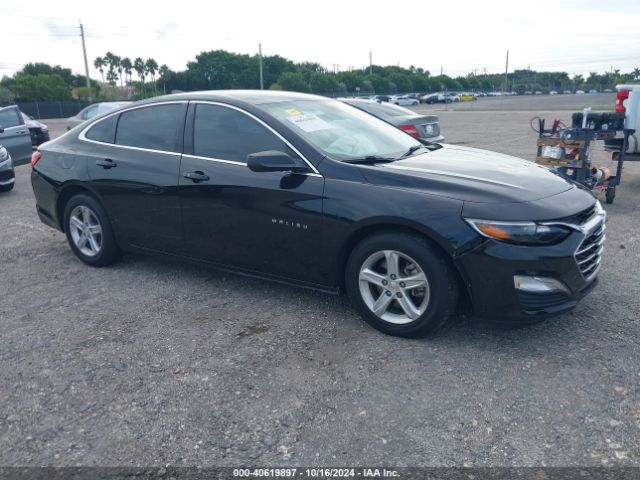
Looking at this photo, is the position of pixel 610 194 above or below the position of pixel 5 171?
below

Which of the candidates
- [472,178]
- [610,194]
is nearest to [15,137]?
[472,178]

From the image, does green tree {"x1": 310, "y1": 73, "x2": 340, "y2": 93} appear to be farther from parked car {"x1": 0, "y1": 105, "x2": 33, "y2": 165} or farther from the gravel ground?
the gravel ground

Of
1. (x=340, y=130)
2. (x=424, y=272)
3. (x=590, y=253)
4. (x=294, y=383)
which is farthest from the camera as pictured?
(x=340, y=130)

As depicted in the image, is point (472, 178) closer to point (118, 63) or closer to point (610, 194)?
point (610, 194)

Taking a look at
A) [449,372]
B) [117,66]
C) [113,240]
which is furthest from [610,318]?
[117,66]

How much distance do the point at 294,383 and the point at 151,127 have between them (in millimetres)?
2727

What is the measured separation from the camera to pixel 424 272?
355 centimetres

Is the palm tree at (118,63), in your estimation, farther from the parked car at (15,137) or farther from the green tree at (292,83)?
the parked car at (15,137)

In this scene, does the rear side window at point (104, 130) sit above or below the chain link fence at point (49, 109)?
below

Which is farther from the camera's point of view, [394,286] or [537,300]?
[394,286]

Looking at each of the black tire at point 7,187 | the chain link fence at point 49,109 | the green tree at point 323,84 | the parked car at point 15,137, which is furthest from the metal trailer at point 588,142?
the green tree at point 323,84

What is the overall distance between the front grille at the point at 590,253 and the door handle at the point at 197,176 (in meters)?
2.68

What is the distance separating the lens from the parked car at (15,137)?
11102mm

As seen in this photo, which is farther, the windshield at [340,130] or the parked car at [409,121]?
the parked car at [409,121]
